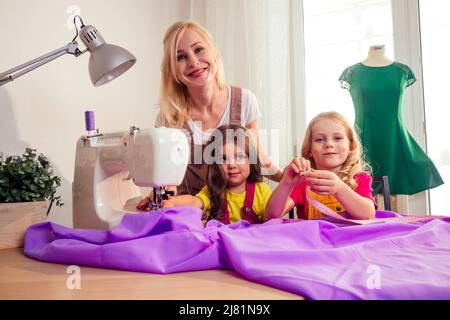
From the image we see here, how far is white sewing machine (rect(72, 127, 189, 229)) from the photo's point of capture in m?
0.94

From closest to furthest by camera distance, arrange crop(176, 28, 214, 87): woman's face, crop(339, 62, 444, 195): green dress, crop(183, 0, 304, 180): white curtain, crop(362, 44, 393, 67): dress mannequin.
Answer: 1. crop(176, 28, 214, 87): woman's face
2. crop(339, 62, 444, 195): green dress
3. crop(362, 44, 393, 67): dress mannequin
4. crop(183, 0, 304, 180): white curtain

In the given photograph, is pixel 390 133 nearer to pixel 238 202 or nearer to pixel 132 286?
pixel 238 202

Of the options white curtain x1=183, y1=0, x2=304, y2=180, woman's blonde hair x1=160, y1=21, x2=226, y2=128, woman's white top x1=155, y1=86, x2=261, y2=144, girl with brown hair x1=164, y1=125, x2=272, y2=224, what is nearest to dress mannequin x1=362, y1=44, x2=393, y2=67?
white curtain x1=183, y1=0, x2=304, y2=180

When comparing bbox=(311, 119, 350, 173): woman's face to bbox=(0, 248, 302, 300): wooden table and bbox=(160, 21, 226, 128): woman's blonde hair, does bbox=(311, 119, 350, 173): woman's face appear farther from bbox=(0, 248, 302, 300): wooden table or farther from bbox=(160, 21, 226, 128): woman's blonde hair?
bbox=(0, 248, 302, 300): wooden table

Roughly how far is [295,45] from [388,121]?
0.81 m

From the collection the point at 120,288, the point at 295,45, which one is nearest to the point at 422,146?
the point at 295,45

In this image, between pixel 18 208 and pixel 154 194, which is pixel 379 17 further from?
pixel 18 208

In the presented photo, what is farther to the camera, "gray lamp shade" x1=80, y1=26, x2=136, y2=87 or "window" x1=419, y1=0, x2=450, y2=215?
"window" x1=419, y1=0, x2=450, y2=215

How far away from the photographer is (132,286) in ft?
2.01

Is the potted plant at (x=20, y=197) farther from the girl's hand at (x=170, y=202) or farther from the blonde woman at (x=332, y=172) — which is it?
the blonde woman at (x=332, y=172)

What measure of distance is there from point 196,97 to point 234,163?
1.30 ft

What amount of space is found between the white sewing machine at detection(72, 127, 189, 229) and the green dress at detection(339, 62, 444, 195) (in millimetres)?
1261

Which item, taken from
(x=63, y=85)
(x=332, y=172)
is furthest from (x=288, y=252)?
(x=63, y=85)

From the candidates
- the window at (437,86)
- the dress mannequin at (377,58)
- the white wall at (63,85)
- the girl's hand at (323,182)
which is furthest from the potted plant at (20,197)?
the window at (437,86)
